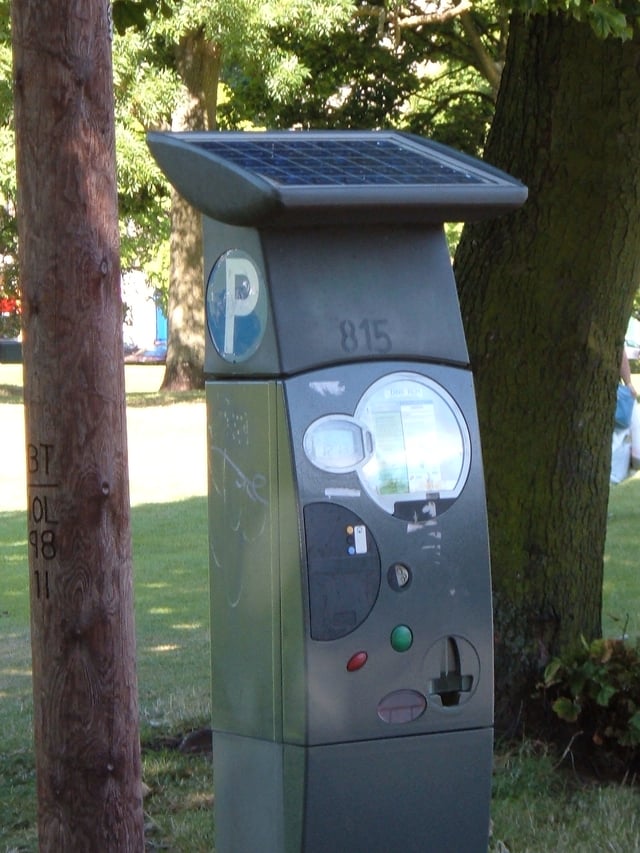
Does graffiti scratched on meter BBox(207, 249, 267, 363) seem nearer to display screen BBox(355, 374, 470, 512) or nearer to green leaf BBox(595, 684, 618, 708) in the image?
display screen BBox(355, 374, 470, 512)

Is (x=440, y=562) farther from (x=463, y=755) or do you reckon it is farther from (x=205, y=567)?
(x=205, y=567)

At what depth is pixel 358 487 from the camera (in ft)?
11.2

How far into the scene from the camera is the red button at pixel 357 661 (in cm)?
342

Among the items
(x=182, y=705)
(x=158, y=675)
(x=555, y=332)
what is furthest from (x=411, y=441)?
(x=158, y=675)

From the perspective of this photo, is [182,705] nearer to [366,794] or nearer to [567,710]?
[567,710]

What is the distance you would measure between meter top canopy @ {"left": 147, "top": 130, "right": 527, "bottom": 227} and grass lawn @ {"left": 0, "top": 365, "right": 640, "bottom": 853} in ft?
7.11

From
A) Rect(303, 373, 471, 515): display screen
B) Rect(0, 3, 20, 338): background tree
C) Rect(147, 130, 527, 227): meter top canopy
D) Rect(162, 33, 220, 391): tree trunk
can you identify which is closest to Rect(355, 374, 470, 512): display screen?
Rect(303, 373, 471, 515): display screen

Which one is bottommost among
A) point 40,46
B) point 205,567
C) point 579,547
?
point 205,567

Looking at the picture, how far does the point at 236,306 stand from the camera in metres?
3.62

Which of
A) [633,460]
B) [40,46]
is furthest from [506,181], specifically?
[633,460]

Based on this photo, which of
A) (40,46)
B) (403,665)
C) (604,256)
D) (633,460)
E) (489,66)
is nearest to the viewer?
(40,46)

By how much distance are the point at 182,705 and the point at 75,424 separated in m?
3.38

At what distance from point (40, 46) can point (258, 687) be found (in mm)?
1698

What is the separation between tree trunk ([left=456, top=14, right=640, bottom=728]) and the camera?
17.5 ft
